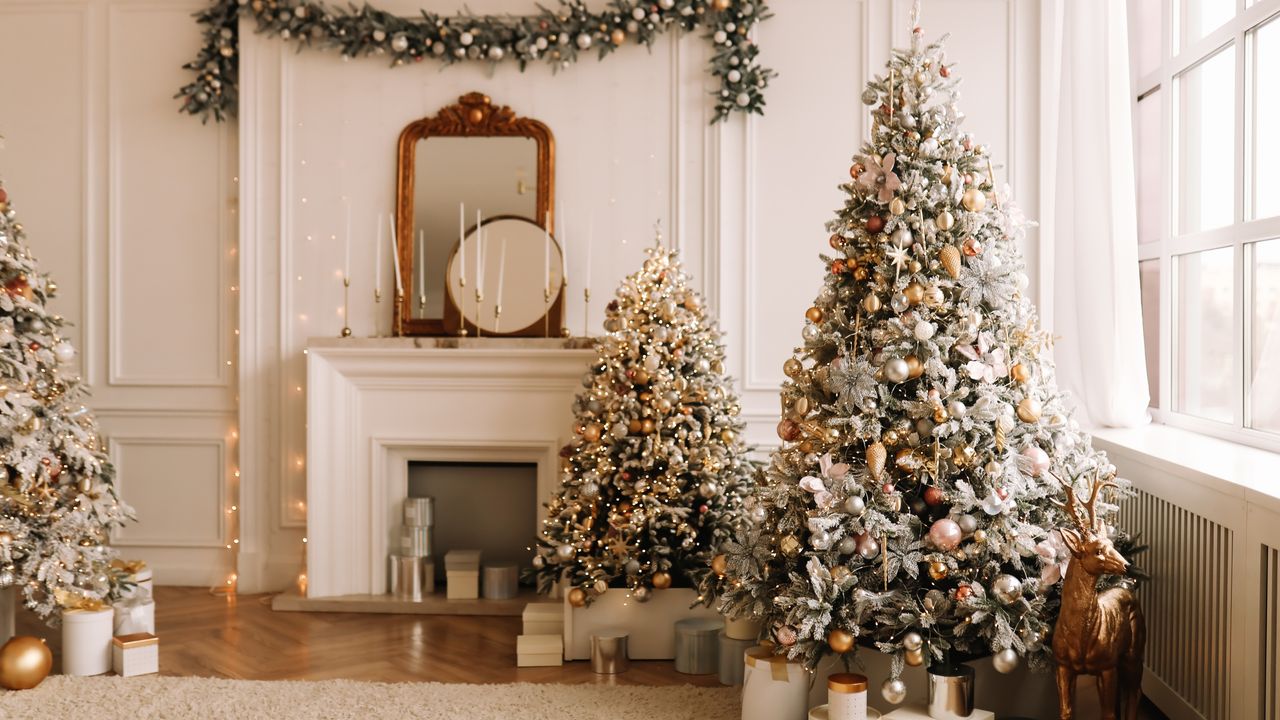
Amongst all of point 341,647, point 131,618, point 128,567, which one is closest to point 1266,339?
point 341,647

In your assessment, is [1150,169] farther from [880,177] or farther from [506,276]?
[506,276]

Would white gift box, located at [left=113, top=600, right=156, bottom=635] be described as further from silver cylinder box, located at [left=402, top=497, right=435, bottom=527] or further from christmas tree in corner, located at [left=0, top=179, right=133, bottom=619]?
silver cylinder box, located at [left=402, top=497, right=435, bottom=527]

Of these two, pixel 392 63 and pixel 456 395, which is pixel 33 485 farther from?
pixel 392 63

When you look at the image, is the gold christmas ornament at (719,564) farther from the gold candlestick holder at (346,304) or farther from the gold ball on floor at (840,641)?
the gold candlestick holder at (346,304)

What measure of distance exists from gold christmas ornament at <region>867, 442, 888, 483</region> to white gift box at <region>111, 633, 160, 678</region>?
2.49 meters

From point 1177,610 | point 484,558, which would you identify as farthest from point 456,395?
point 1177,610

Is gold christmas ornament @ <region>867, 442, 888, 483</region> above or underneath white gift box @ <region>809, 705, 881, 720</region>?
above

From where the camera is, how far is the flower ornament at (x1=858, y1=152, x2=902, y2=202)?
294 cm

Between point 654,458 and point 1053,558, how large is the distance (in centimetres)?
137

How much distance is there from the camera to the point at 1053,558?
111 inches

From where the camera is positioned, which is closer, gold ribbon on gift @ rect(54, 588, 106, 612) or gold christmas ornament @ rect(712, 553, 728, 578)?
gold christmas ornament @ rect(712, 553, 728, 578)

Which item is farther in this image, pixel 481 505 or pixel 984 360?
pixel 481 505

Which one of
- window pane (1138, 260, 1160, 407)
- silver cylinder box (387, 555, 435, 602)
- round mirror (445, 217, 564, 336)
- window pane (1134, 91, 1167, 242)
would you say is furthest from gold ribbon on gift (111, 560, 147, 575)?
window pane (1134, 91, 1167, 242)

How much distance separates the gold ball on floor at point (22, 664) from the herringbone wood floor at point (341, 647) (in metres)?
A: 0.26
